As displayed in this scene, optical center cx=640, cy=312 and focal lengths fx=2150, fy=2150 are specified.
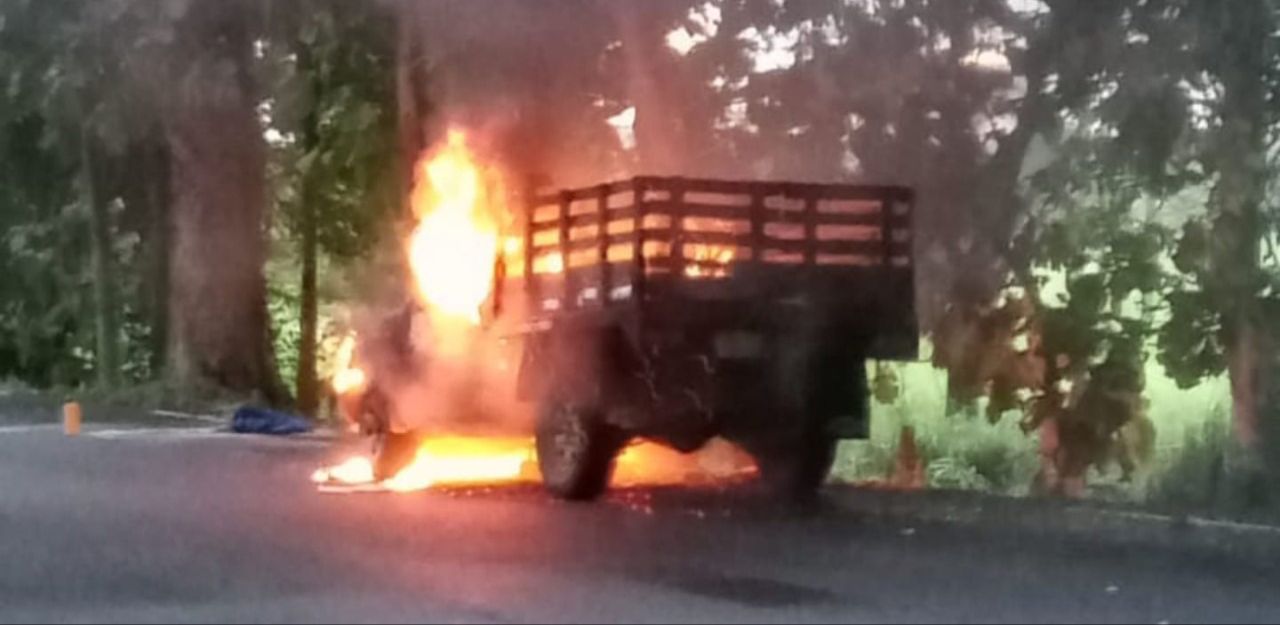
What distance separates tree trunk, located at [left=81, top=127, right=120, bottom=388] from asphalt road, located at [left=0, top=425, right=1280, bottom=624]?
52.9 feet

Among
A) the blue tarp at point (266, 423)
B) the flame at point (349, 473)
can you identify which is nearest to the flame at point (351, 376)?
the flame at point (349, 473)

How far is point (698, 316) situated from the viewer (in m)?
15.0

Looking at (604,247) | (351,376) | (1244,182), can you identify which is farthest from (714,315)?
(1244,182)

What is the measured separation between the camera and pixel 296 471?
1848 cm

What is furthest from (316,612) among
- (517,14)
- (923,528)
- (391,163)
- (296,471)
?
(391,163)

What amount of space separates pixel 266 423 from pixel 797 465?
1044cm

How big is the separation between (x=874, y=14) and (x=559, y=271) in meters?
4.48

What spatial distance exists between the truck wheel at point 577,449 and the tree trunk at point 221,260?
1330 cm

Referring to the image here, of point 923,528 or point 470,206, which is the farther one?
point 470,206

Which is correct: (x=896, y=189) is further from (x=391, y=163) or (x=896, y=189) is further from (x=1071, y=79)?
(x=391, y=163)

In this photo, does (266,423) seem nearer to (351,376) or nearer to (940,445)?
(351,376)

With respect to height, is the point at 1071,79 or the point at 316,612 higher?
the point at 1071,79

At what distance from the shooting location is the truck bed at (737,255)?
14.8 metres

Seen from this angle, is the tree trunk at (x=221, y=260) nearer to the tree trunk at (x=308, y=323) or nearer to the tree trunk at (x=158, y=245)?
the tree trunk at (x=308, y=323)
